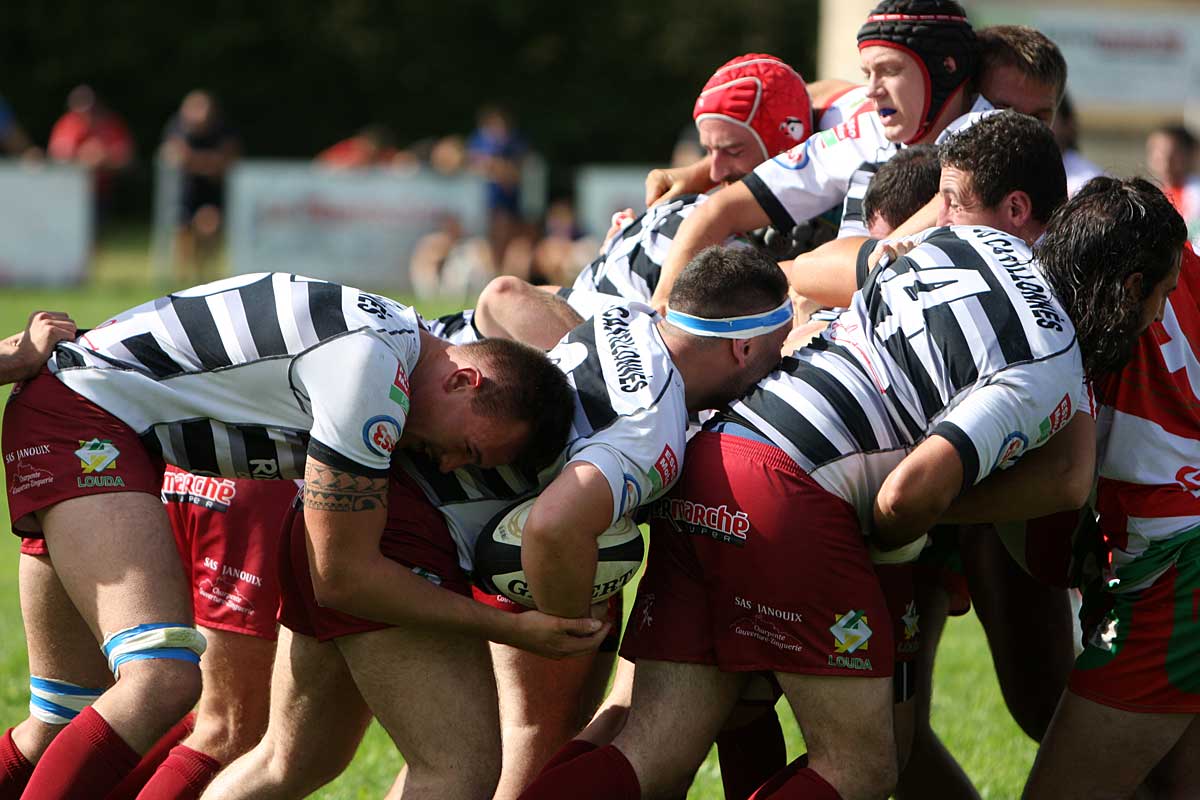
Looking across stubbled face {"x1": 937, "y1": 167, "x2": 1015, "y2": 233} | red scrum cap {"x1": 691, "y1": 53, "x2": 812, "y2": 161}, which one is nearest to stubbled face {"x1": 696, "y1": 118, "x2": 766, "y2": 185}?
red scrum cap {"x1": 691, "y1": 53, "x2": 812, "y2": 161}

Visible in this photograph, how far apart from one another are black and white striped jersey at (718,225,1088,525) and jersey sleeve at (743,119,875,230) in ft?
3.01

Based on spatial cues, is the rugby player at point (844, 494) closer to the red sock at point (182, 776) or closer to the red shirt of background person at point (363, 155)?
the red sock at point (182, 776)

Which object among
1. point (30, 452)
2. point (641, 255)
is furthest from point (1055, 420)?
point (30, 452)

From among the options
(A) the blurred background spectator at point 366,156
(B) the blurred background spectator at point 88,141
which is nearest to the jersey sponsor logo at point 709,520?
(A) the blurred background spectator at point 366,156

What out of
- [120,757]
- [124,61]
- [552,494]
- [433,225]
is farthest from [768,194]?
[124,61]

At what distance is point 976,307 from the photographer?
385cm

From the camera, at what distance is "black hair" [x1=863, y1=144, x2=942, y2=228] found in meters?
4.64

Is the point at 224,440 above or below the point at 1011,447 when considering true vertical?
below

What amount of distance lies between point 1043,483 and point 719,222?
1519 mm

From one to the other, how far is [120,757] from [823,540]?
1800 mm

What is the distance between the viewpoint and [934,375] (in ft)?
12.8

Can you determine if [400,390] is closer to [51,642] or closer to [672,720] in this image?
[672,720]

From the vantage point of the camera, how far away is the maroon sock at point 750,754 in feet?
14.6

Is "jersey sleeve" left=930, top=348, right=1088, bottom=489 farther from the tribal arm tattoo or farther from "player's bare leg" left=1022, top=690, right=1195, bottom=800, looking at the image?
the tribal arm tattoo
